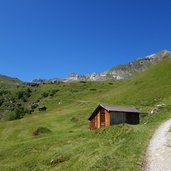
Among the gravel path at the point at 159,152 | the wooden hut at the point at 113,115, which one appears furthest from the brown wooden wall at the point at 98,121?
the gravel path at the point at 159,152

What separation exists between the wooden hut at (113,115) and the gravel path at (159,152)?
2730cm

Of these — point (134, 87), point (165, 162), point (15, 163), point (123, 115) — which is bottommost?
point (15, 163)

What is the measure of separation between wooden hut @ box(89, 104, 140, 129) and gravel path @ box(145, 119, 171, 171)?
27.3 metres

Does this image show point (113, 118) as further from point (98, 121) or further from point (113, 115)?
point (98, 121)

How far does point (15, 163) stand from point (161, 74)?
10743cm

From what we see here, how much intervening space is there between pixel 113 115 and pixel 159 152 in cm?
3848

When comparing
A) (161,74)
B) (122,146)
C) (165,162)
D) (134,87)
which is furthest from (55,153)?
(161,74)

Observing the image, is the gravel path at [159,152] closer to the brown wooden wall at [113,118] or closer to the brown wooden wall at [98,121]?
the brown wooden wall at [113,118]

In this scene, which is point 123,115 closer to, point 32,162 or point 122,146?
point 32,162

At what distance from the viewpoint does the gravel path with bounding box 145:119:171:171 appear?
26.2m

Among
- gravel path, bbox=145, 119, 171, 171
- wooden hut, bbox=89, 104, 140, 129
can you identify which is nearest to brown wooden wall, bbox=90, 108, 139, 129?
wooden hut, bbox=89, 104, 140, 129

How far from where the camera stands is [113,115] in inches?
2714

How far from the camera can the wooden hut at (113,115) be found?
6869 centimetres

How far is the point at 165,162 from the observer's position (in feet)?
88.7
